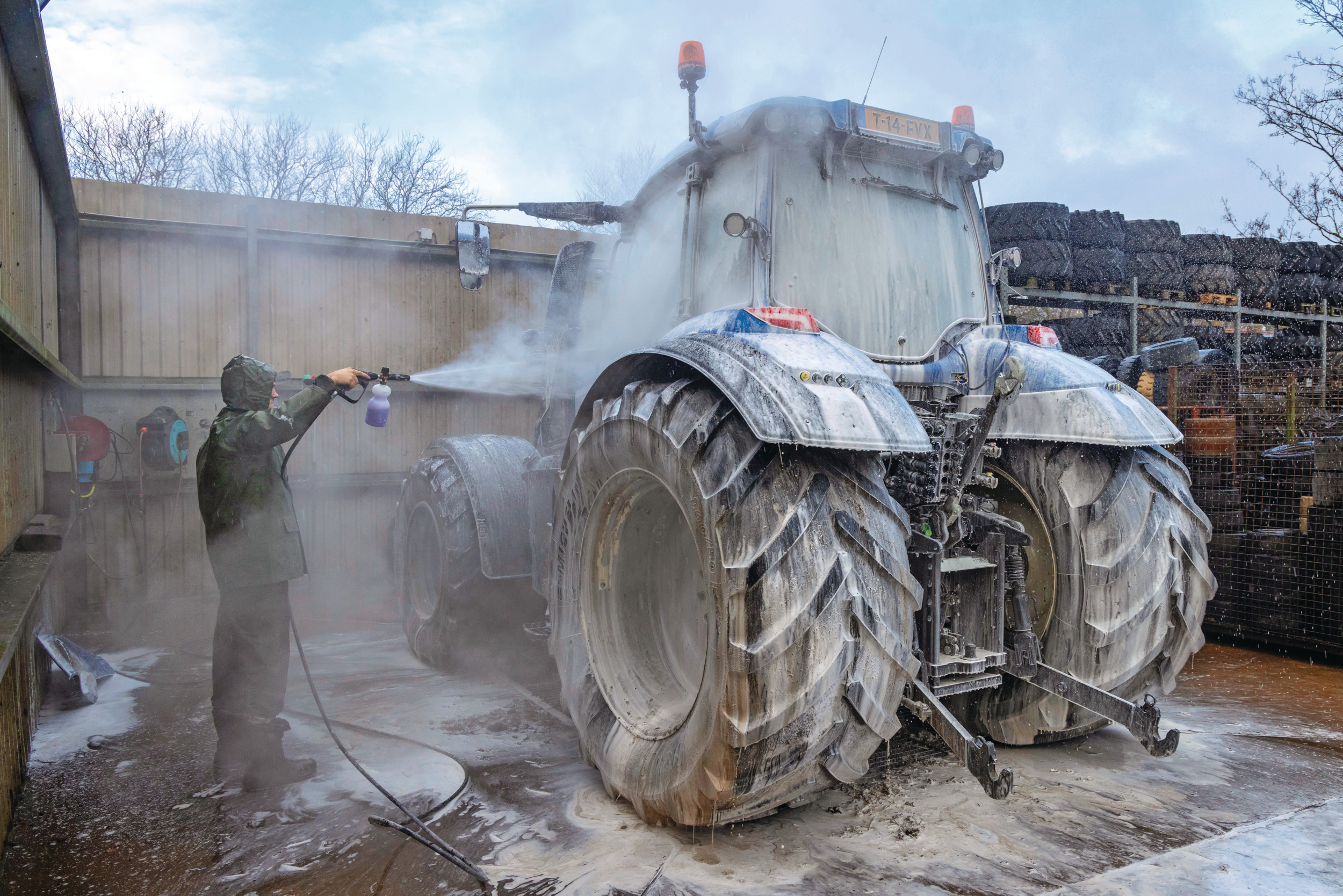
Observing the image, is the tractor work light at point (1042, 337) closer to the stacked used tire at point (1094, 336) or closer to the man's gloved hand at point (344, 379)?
the man's gloved hand at point (344, 379)

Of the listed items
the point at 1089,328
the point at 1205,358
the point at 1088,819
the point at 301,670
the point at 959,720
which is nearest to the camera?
the point at 1088,819

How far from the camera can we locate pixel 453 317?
359 inches

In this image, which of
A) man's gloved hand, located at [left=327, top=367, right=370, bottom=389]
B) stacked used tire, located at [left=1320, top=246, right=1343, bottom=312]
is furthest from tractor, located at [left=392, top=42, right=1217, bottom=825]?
stacked used tire, located at [left=1320, top=246, right=1343, bottom=312]

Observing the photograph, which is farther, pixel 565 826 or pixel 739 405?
pixel 565 826

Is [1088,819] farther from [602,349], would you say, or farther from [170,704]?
[170,704]

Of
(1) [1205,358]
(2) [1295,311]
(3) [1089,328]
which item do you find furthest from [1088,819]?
(2) [1295,311]

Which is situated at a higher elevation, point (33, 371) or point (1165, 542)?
point (33, 371)

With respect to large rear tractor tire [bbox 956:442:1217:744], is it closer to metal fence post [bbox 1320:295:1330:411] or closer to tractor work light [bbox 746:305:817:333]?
tractor work light [bbox 746:305:817:333]

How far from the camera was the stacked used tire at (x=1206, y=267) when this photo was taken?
12359 millimetres

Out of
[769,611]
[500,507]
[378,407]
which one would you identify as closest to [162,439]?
[500,507]

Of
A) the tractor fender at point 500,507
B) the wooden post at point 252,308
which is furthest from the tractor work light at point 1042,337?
the wooden post at point 252,308

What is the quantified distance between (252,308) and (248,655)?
4.88 m

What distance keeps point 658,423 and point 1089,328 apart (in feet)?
32.4

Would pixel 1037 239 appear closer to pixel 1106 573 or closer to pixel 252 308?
pixel 1106 573
